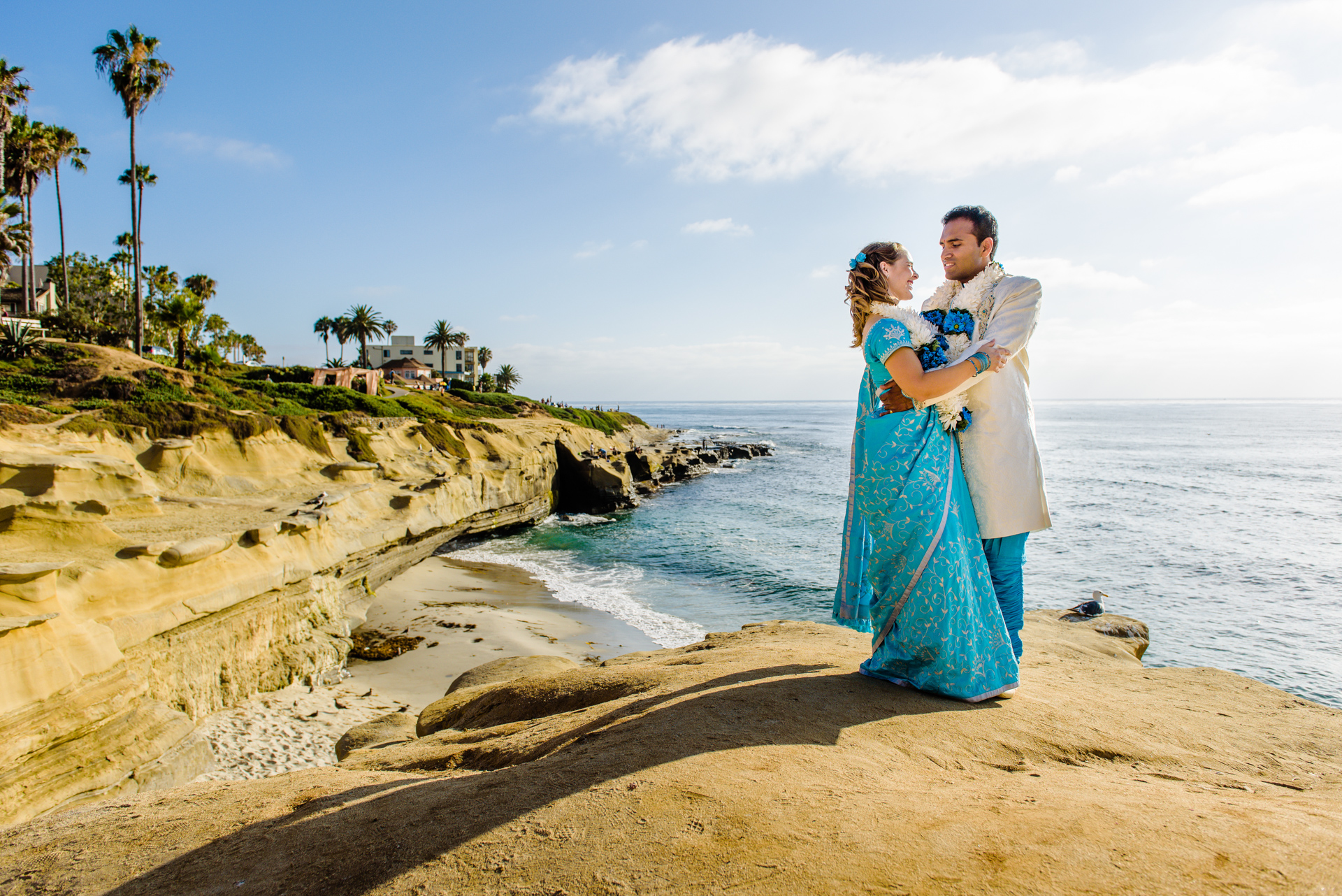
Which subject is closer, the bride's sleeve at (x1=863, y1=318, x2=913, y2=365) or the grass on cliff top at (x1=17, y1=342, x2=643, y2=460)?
the bride's sleeve at (x1=863, y1=318, x2=913, y2=365)

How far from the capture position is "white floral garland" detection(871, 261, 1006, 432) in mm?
3295

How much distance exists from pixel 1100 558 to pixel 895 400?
1757cm

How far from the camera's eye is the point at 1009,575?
3.47 metres

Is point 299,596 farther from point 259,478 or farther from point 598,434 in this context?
point 598,434

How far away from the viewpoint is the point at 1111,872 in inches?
64.1

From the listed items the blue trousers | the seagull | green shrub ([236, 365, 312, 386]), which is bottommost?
the seagull

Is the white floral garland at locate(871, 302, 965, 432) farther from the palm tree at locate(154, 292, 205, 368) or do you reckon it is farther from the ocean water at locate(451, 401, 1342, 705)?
the palm tree at locate(154, 292, 205, 368)

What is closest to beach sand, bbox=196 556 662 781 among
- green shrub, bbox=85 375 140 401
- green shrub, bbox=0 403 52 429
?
green shrub, bbox=0 403 52 429

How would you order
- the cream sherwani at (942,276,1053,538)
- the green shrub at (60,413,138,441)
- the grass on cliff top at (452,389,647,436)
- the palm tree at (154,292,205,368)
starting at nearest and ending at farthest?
1. the cream sherwani at (942,276,1053,538)
2. the green shrub at (60,413,138,441)
3. the palm tree at (154,292,205,368)
4. the grass on cliff top at (452,389,647,436)

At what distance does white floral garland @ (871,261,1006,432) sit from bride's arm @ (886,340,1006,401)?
0.13 meters

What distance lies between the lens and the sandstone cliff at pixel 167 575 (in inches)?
204

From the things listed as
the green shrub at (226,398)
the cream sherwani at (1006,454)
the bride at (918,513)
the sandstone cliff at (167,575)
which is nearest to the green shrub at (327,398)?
the green shrub at (226,398)

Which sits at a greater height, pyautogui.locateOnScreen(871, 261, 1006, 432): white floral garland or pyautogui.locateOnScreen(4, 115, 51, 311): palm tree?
pyautogui.locateOnScreen(4, 115, 51, 311): palm tree

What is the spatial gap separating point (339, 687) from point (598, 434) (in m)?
32.0
